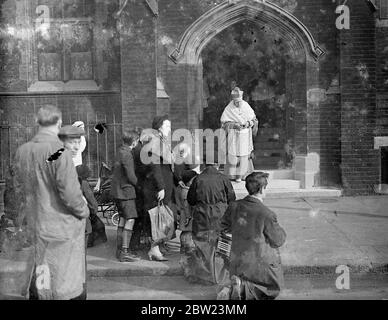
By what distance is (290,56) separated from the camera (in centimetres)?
1203

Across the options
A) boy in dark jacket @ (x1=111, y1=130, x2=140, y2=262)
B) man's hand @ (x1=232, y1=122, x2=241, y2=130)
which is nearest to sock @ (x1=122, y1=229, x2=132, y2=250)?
boy in dark jacket @ (x1=111, y1=130, x2=140, y2=262)

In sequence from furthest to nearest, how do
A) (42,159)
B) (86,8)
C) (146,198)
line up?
1. (86,8)
2. (146,198)
3. (42,159)

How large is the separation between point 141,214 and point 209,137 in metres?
7.73

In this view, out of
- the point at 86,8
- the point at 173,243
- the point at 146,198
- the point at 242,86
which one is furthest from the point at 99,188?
the point at 242,86

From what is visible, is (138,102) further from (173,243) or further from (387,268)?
(387,268)

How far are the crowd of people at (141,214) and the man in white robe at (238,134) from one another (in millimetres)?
4450

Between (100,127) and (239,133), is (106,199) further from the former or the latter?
(239,133)

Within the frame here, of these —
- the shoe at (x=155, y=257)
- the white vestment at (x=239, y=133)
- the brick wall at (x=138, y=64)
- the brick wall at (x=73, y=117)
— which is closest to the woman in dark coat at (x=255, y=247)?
the shoe at (x=155, y=257)

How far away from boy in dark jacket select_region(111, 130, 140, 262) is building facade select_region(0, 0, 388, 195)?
4705 mm

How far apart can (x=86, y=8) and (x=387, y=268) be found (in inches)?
340

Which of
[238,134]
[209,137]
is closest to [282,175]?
[238,134]

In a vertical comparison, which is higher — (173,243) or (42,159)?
(42,159)

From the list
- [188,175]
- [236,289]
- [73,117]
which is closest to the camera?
[236,289]

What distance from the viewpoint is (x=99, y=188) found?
Answer: 9.39 metres
